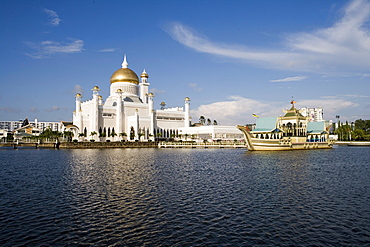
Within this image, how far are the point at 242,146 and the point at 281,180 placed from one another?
5801 cm

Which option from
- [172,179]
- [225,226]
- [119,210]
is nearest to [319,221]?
[225,226]

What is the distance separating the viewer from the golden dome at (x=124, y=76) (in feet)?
370

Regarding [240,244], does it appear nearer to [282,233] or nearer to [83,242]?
[282,233]

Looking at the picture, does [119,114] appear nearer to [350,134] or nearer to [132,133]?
[132,133]

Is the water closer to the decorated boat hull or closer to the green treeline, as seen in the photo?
the decorated boat hull

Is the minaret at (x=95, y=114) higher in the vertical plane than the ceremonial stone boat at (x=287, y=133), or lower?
higher

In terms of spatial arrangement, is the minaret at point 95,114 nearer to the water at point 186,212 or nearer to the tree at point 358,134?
the water at point 186,212

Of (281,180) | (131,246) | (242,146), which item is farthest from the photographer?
(242,146)

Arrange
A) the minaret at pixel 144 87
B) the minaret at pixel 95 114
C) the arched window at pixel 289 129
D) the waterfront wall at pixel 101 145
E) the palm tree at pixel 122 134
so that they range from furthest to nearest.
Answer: the minaret at pixel 144 87, the palm tree at pixel 122 134, the minaret at pixel 95 114, the waterfront wall at pixel 101 145, the arched window at pixel 289 129

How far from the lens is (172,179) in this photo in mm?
24781

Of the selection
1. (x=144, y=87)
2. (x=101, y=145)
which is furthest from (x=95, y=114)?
(x=144, y=87)

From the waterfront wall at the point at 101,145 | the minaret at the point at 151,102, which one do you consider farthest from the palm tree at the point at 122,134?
the minaret at the point at 151,102

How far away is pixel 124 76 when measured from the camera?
370 ft

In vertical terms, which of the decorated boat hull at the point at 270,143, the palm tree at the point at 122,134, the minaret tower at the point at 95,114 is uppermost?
the minaret tower at the point at 95,114
